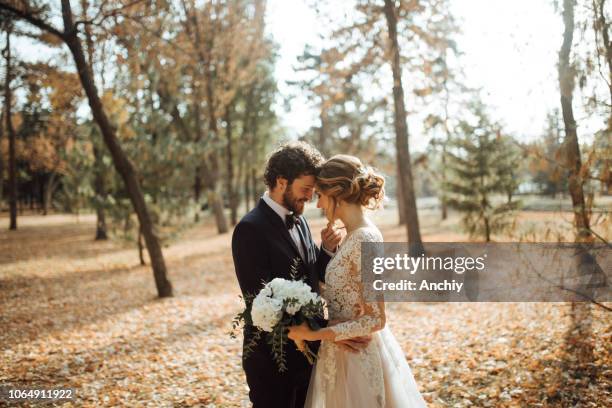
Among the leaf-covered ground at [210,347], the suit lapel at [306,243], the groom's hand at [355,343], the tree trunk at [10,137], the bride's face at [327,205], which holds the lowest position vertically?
the leaf-covered ground at [210,347]

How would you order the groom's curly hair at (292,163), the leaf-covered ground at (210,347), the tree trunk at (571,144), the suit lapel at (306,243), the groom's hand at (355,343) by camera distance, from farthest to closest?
1. the leaf-covered ground at (210,347)
2. the tree trunk at (571,144)
3. the suit lapel at (306,243)
4. the groom's curly hair at (292,163)
5. the groom's hand at (355,343)

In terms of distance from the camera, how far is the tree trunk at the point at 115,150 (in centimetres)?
812

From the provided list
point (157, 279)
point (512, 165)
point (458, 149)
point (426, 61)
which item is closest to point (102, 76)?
point (157, 279)

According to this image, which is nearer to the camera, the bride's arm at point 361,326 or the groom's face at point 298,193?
the bride's arm at point 361,326

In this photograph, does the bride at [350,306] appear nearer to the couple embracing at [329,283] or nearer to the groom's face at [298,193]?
the couple embracing at [329,283]

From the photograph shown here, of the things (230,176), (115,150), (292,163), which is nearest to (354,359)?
(292,163)

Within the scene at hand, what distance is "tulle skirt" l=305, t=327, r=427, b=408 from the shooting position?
2.91 meters

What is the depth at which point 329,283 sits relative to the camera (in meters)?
2.95

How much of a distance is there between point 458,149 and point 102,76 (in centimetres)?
1264

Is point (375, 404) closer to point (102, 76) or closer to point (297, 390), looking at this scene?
point (297, 390)

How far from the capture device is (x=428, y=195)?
282ft

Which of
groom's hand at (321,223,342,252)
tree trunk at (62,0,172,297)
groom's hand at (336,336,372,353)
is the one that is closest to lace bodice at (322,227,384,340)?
groom's hand at (336,336,372,353)

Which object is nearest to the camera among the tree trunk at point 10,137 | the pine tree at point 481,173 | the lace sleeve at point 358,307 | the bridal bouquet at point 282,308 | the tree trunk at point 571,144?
the bridal bouquet at point 282,308

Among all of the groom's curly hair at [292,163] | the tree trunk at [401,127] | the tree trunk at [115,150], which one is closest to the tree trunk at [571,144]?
the groom's curly hair at [292,163]
